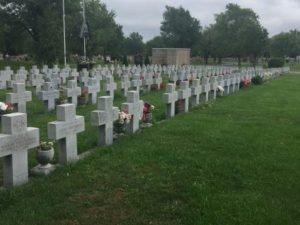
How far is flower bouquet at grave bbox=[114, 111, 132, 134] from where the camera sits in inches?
309

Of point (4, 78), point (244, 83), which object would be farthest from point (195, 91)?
point (4, 78)

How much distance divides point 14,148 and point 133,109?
3.31 m

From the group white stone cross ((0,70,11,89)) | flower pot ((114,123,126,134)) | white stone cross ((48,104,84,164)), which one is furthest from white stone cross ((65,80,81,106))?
white stone cross ((48,104,84,164))

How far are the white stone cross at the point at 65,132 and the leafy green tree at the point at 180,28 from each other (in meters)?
73.4

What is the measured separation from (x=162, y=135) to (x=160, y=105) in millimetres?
4802

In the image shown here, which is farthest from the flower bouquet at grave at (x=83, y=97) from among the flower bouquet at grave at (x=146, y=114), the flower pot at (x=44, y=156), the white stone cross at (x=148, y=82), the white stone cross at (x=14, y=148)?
the white stone cross at (x=14, y=148)

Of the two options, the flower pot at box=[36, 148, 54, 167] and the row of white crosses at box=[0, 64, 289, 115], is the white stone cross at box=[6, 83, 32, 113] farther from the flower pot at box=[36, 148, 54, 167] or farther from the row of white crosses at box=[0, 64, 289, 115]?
the flower pot at box=[36, 148, 54, 167]

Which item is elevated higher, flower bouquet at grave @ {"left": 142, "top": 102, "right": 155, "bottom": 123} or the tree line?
A: the tree line

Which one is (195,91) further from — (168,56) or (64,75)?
(168,56)

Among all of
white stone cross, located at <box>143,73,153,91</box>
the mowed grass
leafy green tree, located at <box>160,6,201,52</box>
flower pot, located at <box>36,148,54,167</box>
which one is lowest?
the mowed grass

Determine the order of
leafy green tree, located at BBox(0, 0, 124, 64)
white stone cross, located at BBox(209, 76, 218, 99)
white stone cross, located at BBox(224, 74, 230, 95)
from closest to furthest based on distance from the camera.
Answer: white stone cross, located at BBox(209, 76, 218, 99)
white stone cross, located at BBox(224, 74, 230, 95)
leafy green tree, located at BBox(0, 0, 124, 64)

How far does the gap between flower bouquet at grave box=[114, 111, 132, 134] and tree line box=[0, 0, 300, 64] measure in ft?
84.0

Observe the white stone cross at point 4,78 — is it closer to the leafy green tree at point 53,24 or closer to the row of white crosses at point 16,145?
the row of white crosses at point 16,145

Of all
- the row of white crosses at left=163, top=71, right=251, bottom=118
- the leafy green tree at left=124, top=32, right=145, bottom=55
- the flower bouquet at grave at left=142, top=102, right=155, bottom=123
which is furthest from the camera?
the leafy green tree at left=124, top=32, right=145, bottom=55
